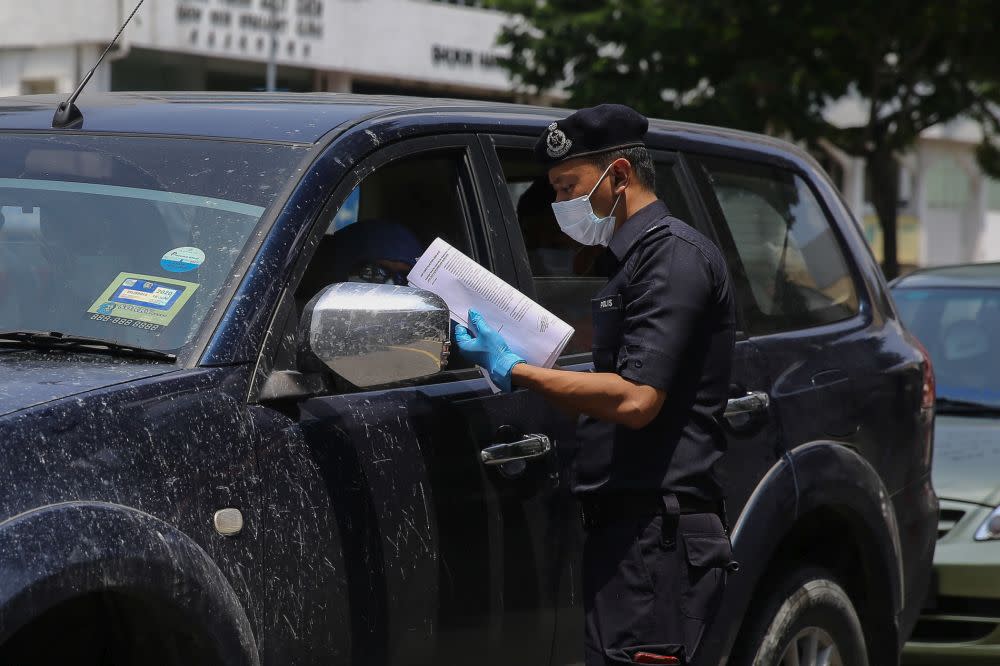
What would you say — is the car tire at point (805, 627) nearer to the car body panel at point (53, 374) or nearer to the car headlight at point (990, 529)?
the car headlight at point (990, 529)

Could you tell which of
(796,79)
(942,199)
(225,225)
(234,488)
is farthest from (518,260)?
(942,199)

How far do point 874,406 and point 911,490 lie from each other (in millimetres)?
346

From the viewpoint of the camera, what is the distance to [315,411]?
2.66 meters

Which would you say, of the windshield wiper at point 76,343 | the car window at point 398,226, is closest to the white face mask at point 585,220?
the car window at point 398,226

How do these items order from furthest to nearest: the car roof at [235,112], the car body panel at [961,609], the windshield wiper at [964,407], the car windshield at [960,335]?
1. the car windshield at [960,335]
2. the windshield wiper at [964,407]
3. the car body panel at [961,609]
4. the car roof at [235,112]

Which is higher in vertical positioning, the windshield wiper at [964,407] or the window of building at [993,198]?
the window of building at [993,198]

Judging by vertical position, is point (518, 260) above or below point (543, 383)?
above

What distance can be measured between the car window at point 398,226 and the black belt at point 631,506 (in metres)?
0.44

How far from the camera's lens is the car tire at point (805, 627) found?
3.64 m

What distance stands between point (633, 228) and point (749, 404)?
851 mm

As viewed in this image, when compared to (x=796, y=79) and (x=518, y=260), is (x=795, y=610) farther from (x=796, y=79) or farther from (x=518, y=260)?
(x=796, y=79)

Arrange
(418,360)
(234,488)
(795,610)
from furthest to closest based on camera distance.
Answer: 1. (795,610)
2. (418,360)
3. (234,488)

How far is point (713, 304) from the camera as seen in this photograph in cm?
290

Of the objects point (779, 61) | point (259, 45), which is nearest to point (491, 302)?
point (779, 61)
